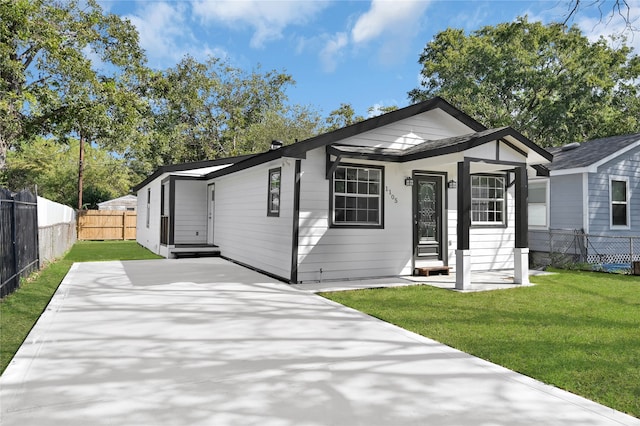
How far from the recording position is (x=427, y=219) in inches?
356

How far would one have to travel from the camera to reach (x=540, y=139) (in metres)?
23.7

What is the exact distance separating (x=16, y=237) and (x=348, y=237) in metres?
5.83

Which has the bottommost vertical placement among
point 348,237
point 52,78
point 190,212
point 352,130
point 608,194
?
point 348,237

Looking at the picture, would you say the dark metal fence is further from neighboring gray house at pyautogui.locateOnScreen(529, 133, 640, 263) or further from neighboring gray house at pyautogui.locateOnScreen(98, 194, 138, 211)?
neighboring gray house at pyautogui.locateOnScreen(98, 194, 138, 211)

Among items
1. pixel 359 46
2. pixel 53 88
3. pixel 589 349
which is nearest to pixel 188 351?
pixel 589 349

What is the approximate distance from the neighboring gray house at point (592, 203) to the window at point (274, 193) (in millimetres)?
7989

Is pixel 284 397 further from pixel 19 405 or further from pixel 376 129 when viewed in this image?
pixel 376 129

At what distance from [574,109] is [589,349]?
20.7m

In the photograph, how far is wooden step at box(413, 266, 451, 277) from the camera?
8703mm

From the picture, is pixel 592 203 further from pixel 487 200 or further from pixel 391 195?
pixel 391 195

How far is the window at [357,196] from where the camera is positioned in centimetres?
816

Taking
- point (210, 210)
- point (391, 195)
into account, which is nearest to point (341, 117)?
point (210, 210)

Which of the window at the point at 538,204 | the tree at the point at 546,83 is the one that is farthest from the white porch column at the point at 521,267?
the tree at the point at 546,83

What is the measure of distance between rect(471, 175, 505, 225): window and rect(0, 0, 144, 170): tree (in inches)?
513
